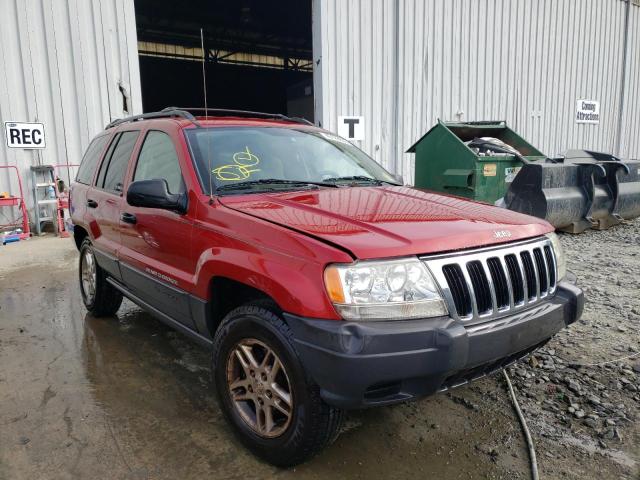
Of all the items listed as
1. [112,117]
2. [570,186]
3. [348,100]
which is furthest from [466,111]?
[112,117]

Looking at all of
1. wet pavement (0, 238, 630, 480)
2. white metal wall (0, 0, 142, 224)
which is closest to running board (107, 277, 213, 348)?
wet pavement (0, 238, 630, 480)

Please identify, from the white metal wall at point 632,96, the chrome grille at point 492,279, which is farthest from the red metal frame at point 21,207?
the white metal wall at point 632,96

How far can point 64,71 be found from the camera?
28.4ft

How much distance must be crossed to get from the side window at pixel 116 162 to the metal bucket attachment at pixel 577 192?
219 inches

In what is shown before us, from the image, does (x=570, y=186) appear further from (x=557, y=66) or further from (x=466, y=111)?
(x=557, y=66)

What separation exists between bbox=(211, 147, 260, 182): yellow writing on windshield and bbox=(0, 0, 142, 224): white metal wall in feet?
22.9

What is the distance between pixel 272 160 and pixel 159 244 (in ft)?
2.97

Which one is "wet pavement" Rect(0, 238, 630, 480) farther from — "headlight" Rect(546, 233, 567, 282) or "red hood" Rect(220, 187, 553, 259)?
"red hood" Rect(220, 187, 553, 259)

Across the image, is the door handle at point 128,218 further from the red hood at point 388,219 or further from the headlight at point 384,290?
the headlight at point 384,290

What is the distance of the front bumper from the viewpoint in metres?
1.94

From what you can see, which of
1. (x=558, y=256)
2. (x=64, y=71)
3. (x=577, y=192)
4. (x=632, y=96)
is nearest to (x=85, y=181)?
(x=558, y=256)

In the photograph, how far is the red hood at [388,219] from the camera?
2109 millimetres

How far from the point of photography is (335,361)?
1.95 m

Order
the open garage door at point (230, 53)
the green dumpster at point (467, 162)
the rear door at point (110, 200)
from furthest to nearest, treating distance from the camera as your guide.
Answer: the open garage door at point (230, 53), the green dumpster at point (467, 162), the rear door at point (110, 200)
